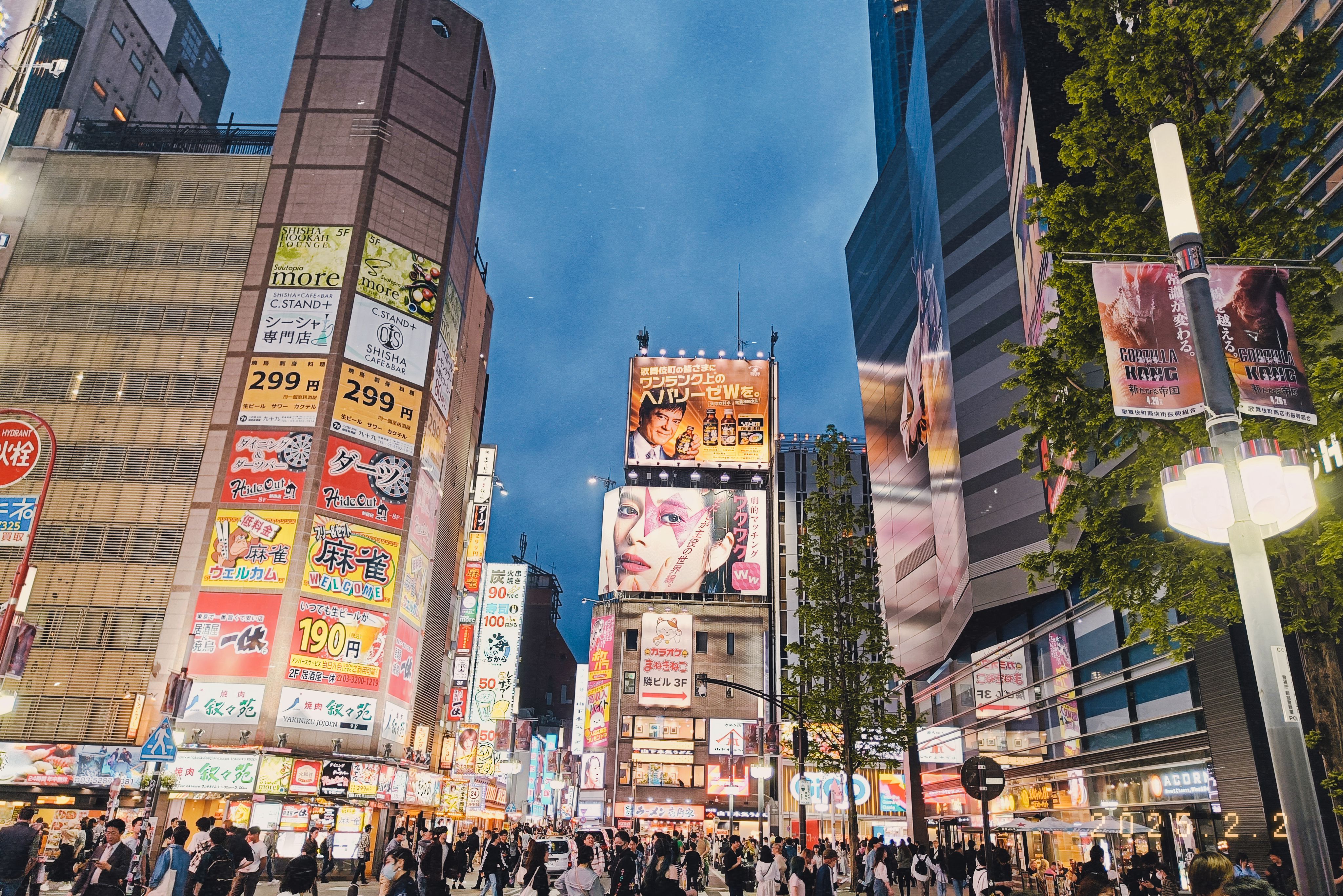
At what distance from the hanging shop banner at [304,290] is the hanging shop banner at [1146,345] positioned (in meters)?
41.8

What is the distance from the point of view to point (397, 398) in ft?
149

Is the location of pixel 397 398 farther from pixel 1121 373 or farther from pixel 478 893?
pixel 1121 373

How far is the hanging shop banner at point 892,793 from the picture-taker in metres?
57.6

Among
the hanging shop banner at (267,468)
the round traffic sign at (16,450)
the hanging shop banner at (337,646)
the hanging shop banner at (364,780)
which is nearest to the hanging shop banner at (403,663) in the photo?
the hanging shop banner at (337,646)

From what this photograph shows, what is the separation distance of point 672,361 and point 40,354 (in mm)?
51216

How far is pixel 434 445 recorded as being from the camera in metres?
48.0

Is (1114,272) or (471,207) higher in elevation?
(471,207)

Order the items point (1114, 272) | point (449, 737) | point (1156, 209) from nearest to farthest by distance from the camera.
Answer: point (1114, 272) → point (1156, 209) → point (449, 737)

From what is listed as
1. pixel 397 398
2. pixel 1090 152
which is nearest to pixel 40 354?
pixel 397 398

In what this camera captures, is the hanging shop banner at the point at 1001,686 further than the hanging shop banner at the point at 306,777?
No

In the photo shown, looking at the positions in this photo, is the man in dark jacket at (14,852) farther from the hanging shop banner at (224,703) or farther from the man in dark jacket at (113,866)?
the hanging shop banner at (224,703)

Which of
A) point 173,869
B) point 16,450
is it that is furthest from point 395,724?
point 173,869

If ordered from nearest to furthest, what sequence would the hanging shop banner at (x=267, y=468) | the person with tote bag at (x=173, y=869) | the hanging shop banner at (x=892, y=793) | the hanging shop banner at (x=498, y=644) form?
the person with tote bag at (x=173, y=869), the hanging shop banner at (x=267, y=468), the hanging shop banner at (x=892, y=793), the hanging shop banner at (x=498, y=644)

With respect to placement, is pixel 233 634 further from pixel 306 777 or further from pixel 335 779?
pixel 335 779
